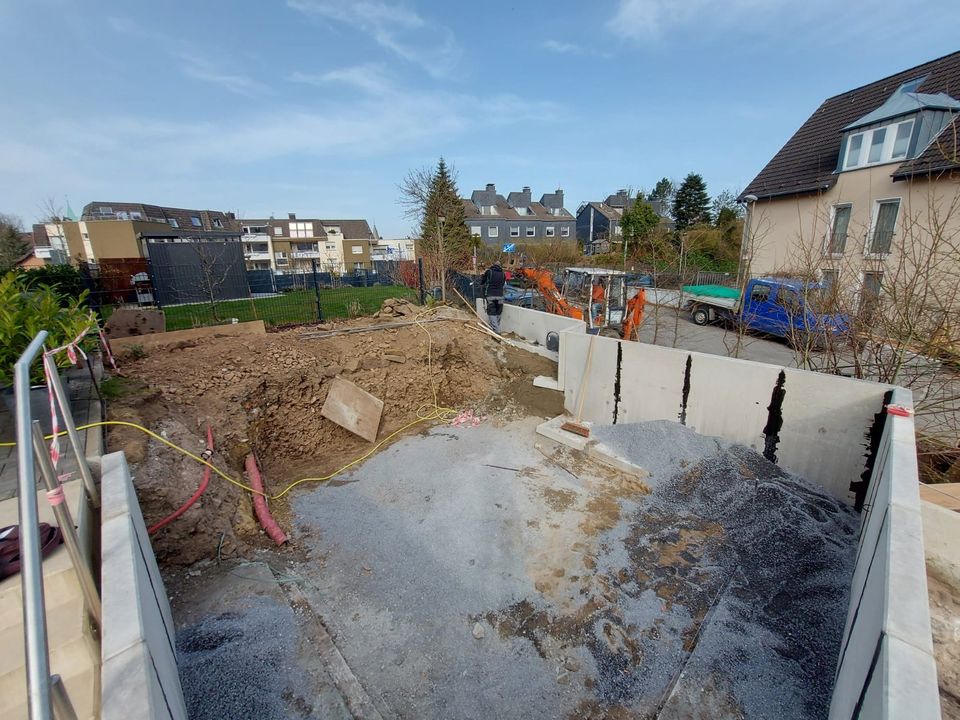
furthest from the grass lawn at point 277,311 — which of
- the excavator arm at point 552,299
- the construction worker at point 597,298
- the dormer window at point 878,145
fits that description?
the dormer window at point 878,145

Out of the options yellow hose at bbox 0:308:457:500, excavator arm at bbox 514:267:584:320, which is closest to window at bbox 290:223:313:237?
excavator arm at bbox 514:267:584:320

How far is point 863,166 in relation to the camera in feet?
46.6

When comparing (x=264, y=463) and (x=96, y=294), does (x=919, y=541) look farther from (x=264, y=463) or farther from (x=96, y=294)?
(x=96, y=294)

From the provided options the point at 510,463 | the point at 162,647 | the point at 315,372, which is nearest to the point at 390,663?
the point at 162,647

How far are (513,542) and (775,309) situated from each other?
41.3ft

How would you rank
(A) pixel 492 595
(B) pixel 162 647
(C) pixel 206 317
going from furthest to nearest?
(C) pixel 206 317 → (A) pixel 492 595 → (B) pixel 162 647

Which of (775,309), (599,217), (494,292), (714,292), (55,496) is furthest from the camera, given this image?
(599,217)

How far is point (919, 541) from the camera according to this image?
2.41 m

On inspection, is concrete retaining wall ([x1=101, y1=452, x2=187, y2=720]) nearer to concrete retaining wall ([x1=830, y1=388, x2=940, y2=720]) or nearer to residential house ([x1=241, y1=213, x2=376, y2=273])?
concrete retaining wall ([x1=830, y1=388, x2=940, y2=720])

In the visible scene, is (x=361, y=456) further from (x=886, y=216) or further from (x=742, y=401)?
(x=886, y=216)

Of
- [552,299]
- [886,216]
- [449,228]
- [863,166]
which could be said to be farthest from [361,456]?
[449,228]

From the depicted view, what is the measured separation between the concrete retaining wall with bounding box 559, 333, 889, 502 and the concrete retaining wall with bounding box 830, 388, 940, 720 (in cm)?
165

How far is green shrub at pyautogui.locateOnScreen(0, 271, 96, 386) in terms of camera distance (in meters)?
3.88

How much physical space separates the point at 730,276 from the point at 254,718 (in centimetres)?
2471
